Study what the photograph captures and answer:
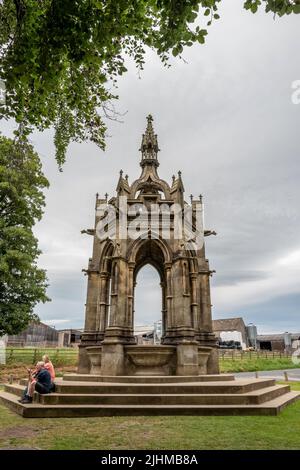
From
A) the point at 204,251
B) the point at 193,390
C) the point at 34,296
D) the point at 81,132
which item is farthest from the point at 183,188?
the point at 34,296

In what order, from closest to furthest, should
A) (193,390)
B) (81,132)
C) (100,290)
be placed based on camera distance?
1. (81,132)
2. (193,390)
3. (100,290)

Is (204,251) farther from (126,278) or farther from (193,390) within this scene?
(193,390)

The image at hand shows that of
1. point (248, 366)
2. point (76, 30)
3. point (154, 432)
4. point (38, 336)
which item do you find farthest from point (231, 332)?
point (76, 30)

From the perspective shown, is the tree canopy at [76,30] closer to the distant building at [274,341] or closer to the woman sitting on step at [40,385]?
the woman sitting on step at [40,385]

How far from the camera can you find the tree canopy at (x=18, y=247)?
18.4 m

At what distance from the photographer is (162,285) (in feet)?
46.4

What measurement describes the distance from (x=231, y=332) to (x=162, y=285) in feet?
174

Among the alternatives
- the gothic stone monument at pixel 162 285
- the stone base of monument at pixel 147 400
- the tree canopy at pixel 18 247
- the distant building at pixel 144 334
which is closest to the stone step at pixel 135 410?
the stone base of monument at pixel 147 400

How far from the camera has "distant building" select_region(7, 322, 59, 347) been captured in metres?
46.7

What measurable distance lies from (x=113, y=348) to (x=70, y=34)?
8385 millimetres

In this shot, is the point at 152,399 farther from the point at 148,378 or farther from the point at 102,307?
the point at 102,307

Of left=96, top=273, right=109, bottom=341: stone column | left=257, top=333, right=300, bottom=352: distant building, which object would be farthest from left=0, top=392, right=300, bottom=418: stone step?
left=257, top=333, right=300, bottom=352: distant building

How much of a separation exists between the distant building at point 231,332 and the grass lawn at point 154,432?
185ft

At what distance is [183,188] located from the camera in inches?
509
